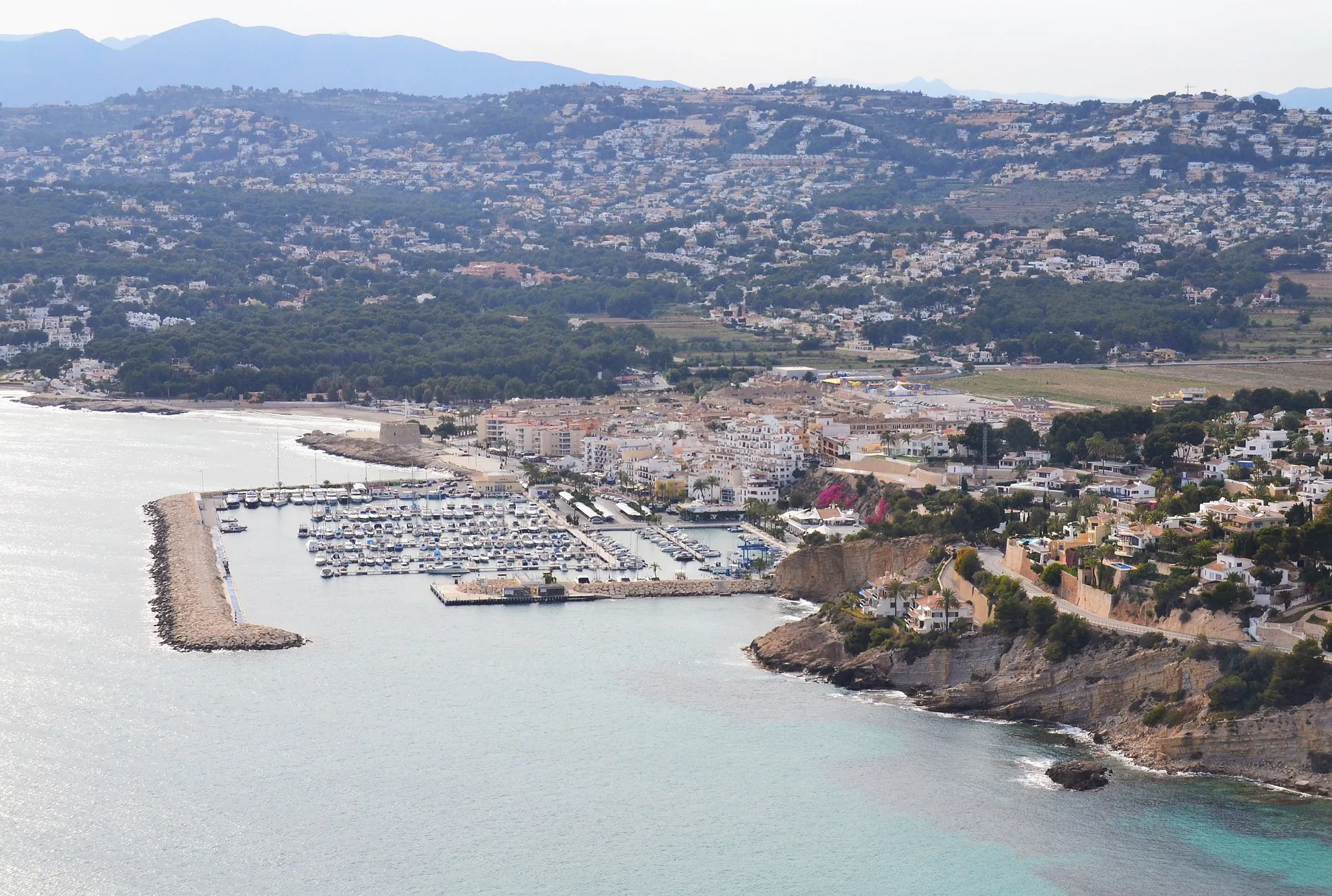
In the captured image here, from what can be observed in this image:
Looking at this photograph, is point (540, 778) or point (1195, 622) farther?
point (1195, 622)

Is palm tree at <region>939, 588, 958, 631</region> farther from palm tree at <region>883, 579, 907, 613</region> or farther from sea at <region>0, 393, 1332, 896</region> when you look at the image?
sea at <region>0, 393, 1332, 896</region>

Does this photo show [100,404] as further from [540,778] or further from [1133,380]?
[540,778]

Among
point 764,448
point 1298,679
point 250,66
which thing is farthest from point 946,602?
point 250,66

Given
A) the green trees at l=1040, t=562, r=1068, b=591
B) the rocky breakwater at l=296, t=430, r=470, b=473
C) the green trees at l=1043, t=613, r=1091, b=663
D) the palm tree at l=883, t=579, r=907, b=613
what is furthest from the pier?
the rocky breakwater at l=296, t=430, r=470, b=473

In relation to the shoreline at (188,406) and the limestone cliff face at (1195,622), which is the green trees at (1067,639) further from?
the shoreline at (188,406)

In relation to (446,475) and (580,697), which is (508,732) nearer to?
(580,697)

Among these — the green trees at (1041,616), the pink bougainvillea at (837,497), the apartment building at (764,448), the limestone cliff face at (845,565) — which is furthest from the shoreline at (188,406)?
the green trees at (1041,616)
